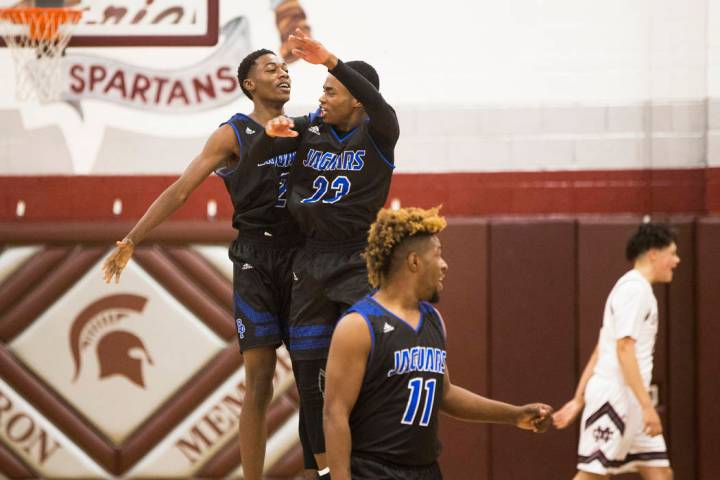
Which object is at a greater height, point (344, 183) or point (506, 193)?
point (506, 193)

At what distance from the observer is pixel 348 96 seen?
481 centimetres

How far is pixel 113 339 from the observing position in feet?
25.6

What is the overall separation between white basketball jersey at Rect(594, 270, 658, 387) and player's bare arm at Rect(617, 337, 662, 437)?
2.3 inches

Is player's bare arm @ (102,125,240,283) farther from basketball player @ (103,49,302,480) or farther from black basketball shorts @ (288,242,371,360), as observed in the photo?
black basketball shorts @ (288,242,371,360)

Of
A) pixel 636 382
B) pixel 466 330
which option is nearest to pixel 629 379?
pixel 636 382

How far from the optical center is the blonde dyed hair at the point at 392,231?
409 cm

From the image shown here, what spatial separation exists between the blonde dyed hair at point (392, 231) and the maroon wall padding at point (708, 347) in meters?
3.85

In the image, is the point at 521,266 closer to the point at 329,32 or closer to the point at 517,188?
the point at 517,188

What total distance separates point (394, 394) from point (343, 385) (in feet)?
0.69

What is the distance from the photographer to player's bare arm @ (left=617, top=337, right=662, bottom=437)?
6262 millimetres

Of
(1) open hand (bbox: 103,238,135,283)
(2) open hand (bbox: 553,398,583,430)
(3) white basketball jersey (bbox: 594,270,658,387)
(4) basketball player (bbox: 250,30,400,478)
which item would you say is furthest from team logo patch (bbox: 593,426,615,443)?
(1) open hand (bbox: 103,238,135,283)

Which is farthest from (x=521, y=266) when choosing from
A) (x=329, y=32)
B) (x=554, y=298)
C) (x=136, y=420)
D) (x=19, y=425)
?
(x=19, y=425)

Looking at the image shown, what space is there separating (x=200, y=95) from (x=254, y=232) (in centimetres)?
290

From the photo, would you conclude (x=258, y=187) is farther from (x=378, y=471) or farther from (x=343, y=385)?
(x=378, y=471)
